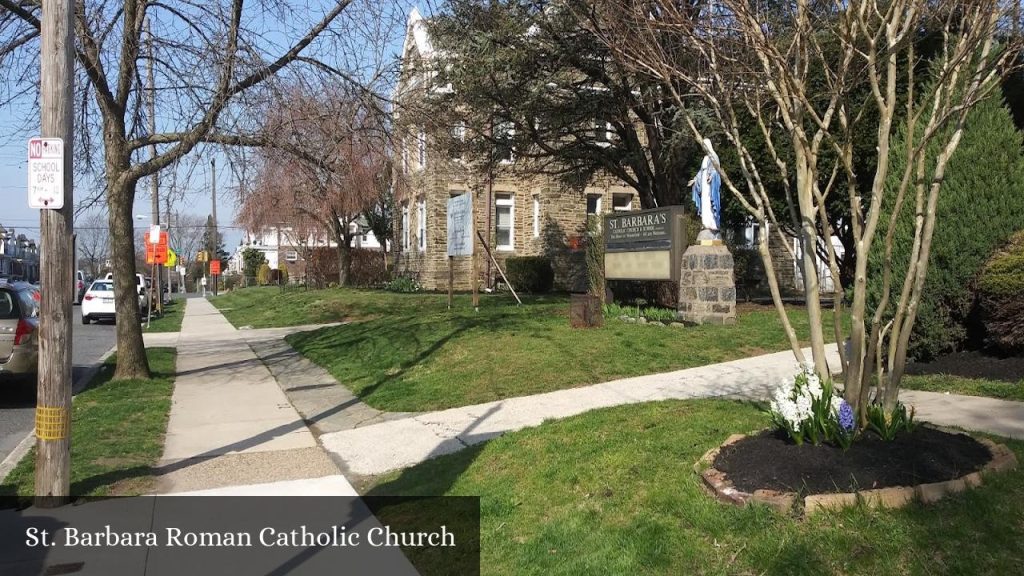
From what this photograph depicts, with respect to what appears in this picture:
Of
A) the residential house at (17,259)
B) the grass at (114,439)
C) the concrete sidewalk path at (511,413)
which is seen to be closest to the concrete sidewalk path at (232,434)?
the grass at (114,439)

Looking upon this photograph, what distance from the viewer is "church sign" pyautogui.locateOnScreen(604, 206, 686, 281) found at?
46.8 ft

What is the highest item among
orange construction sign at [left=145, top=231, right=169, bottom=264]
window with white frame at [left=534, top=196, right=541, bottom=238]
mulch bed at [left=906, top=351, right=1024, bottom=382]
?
window with white frame at [left=534, top=196, right=541, bottom=238]

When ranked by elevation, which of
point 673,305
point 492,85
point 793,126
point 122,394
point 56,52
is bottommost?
point 122,394

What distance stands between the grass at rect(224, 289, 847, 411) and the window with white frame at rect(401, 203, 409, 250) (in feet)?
57.9

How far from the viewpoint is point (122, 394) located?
10.9 meters

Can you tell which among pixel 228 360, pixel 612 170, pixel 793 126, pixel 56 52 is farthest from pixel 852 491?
pixel 612 170

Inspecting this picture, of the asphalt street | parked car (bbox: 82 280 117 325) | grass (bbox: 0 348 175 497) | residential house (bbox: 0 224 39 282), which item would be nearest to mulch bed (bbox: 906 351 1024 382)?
grass (bbox: 0 348 175 497)

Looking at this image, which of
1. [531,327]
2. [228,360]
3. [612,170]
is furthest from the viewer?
[612,170]

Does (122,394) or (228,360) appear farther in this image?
(228,360)

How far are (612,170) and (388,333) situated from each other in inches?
291

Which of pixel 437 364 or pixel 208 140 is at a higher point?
pixel 208 140

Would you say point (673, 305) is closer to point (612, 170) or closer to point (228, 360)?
point (612, 170)

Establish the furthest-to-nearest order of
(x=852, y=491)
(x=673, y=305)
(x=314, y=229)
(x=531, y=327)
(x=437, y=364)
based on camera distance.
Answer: (x=314, y=229), (x=673, y=305), (x=531, y=327), (x=437, y=364), (x=852, y=491)

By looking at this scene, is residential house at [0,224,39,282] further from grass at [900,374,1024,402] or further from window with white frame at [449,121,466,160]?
grass at [900,374,1024,402]
